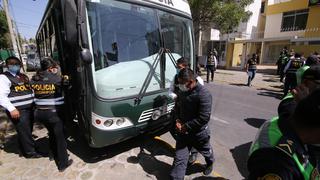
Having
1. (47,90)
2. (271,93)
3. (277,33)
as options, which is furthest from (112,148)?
(277,33)

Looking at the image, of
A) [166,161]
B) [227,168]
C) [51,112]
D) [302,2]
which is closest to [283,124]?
[227,168]

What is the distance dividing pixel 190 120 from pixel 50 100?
7.13 ft

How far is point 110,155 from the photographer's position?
3902 mm

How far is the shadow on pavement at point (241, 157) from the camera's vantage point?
3444 millimetres

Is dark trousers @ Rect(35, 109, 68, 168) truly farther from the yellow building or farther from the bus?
the yellow building

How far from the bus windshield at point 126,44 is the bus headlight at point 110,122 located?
35 cm

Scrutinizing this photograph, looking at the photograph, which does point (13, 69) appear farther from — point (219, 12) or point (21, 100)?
point (219, 12)

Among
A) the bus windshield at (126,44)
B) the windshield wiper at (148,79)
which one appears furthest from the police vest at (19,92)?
the windshield wiper at (148,79)

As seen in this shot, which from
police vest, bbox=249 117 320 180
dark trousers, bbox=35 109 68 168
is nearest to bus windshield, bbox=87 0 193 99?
dark trousers, bbox=35 109 68 168

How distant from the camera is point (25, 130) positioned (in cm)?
370

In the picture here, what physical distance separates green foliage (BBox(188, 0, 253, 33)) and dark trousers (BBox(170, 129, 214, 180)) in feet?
42.1

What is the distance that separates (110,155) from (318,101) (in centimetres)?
345

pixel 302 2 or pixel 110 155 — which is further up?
pixel 302 2

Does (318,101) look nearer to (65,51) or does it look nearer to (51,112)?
(51,112)
